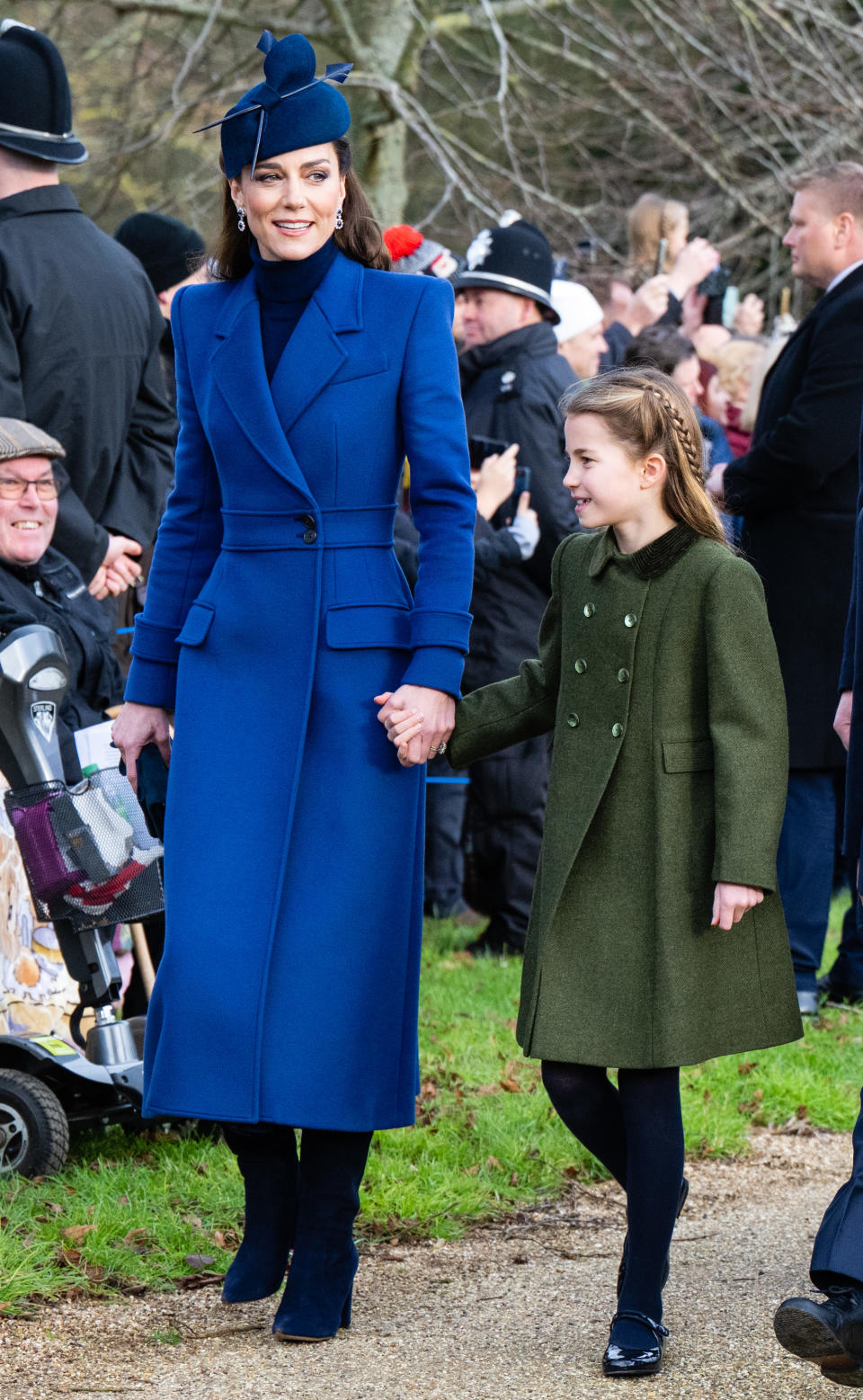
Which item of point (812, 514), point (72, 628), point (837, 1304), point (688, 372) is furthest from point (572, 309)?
point (837, 1304)

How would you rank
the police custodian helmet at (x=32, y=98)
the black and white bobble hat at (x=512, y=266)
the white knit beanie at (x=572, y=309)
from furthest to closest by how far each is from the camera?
the white knit beanie at (x=572, y=309) → the black and white bobble hat at (x=512, y=266) → the police custodian helmet at (x=32, y=98)

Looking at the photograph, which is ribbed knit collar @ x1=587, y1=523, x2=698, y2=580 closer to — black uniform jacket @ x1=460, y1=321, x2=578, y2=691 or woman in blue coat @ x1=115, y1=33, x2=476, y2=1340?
woman in blue coat @ x1=115, y1=33, x2=476, y2=1340

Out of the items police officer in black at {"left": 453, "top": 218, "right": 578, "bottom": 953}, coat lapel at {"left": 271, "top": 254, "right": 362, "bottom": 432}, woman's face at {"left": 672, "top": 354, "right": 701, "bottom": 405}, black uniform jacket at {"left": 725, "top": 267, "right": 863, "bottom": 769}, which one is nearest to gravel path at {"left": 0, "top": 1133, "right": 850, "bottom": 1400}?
coat lapel at {"left": 271, "top": 254, "right": 362, "bottom": 432}

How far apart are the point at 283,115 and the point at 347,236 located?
26cm

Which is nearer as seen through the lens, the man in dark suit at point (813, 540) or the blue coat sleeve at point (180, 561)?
the blue coat sleeve at point (180, 561)

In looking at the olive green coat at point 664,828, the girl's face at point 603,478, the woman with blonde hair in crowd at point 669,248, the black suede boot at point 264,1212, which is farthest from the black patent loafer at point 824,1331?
the woman with blonde hair in crowd at point 669,248

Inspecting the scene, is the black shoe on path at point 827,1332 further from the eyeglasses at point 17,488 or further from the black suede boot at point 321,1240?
the eyeglasses at point 17,488

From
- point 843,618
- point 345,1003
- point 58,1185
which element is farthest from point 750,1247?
point 843,618

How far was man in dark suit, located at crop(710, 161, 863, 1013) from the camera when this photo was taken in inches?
222

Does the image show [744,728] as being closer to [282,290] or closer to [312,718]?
[312,718]

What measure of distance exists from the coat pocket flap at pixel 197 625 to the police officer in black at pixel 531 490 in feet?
10.1

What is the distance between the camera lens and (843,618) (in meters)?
5.71

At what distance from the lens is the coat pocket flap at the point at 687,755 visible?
124 inches

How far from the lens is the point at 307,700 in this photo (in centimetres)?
321
